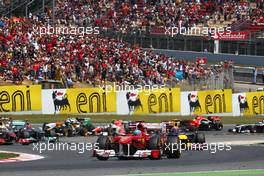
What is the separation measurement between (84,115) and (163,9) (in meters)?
18.1

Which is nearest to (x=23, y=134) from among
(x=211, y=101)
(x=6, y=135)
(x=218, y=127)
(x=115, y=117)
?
(x=6, y=135)

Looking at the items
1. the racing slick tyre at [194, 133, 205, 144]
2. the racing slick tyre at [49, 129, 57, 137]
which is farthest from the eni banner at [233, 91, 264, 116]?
the racing slick tyre at [49, 129, 57, 137]

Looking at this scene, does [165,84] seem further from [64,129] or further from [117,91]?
[64,129]

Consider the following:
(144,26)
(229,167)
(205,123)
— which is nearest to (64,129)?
(205,123)

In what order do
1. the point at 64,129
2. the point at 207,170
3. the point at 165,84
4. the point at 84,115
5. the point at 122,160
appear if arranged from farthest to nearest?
the point at 165,84 → the point at 84,115 → the point at 64,129 → the point at 122,160 → the point at 207,170

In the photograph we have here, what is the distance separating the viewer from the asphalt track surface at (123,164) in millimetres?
18281

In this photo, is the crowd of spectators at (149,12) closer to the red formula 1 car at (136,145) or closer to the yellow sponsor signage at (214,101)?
the yellow sponsor signage at (214,101)

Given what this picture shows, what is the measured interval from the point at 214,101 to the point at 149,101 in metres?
4.11

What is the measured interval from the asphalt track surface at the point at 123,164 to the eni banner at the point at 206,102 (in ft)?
47.9

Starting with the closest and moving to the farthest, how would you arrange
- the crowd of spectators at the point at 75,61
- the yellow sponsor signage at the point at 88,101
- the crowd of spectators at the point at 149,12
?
the yellow sponsor signage at the point at 88,101 < the crowd of spectators at the point at 75,61 < the crowd of spectators at the point at 149,12

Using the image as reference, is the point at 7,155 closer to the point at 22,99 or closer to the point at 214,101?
the point at 22,99

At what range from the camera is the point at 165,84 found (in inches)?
1581

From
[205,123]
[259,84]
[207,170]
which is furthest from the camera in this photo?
[259,84]

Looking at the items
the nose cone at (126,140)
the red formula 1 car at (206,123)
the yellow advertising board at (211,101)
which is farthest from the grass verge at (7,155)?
the yellow advertising board at (211,101)
